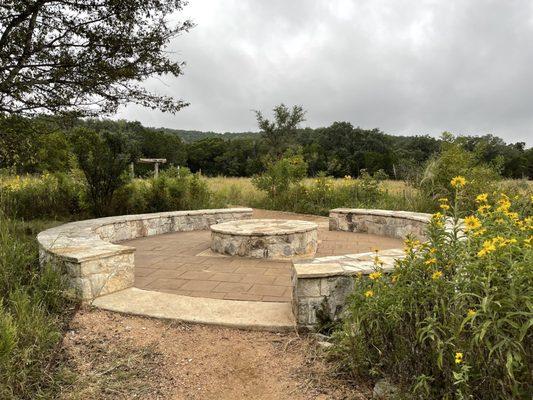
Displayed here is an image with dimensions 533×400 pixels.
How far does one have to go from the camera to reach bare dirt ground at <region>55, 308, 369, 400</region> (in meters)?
2.22

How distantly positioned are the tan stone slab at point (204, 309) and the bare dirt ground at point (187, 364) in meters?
0.06

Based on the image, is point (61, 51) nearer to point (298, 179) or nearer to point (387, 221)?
point (387, 221)

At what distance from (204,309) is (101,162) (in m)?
5.08

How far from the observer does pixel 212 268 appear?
4574 millimetres

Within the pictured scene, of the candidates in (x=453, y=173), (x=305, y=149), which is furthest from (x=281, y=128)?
(x=453, y=173)

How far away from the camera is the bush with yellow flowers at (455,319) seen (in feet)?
4.94

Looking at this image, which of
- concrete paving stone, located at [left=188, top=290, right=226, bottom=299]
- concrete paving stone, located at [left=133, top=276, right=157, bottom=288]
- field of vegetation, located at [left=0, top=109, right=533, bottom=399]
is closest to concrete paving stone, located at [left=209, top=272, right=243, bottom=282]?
concrete paving stone, located at [left=188, top=290, right=226, bottom=299]

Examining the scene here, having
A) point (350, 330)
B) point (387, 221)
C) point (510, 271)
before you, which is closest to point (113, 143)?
point (387, 221)

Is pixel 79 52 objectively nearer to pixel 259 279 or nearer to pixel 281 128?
pixel 259 279

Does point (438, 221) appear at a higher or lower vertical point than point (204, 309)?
higher

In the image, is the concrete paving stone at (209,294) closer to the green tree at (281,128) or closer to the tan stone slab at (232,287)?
the tan stone slab at (232,287)

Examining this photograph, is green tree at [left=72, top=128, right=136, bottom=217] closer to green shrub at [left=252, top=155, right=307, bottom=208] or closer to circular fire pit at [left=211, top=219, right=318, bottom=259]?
circular fire pit at [left=211, top=219, right=318, bottom=259]

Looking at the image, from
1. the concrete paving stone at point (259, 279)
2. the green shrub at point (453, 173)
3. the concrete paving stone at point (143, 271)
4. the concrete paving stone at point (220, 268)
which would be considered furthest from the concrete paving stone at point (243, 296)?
the green shrub at point (453, 173)

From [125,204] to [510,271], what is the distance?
24.4 feet
